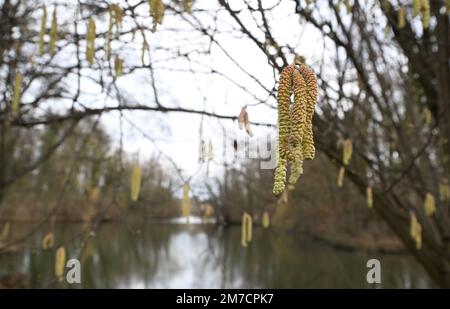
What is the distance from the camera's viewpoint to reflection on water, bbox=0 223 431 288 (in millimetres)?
9555

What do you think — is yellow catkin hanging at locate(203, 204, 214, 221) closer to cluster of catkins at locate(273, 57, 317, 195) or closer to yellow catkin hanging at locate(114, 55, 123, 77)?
yellow catkin hanging at locate(114, 55, 123, 77)

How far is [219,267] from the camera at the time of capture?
8.81 m

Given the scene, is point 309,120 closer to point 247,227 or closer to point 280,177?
point 280,177

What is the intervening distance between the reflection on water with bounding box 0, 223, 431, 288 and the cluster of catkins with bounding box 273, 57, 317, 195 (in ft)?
23.8

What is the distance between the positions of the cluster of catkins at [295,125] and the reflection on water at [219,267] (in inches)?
286

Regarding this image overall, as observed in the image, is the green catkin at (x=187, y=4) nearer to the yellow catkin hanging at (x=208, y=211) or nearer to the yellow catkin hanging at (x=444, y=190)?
the yellow catkin hanging at (x=208, y=211)

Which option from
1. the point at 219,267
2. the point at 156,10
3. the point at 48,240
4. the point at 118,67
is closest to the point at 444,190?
the point at 118,67

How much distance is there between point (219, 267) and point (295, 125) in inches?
333

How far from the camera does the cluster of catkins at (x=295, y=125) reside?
0.66 metres

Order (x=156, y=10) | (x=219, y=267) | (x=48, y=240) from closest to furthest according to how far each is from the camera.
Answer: (x=156, y=10) → (x=48, y=240) → (x=219, y=267)

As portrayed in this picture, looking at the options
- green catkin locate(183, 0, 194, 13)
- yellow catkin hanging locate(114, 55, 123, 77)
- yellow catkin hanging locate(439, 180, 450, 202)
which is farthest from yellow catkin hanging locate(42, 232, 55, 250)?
yellow catkin hanging locate(439, 180, 450, 202)

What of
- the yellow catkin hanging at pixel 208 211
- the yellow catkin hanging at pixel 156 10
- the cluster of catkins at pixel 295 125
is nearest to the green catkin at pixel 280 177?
the cluster of catkins at pixel 295 125
